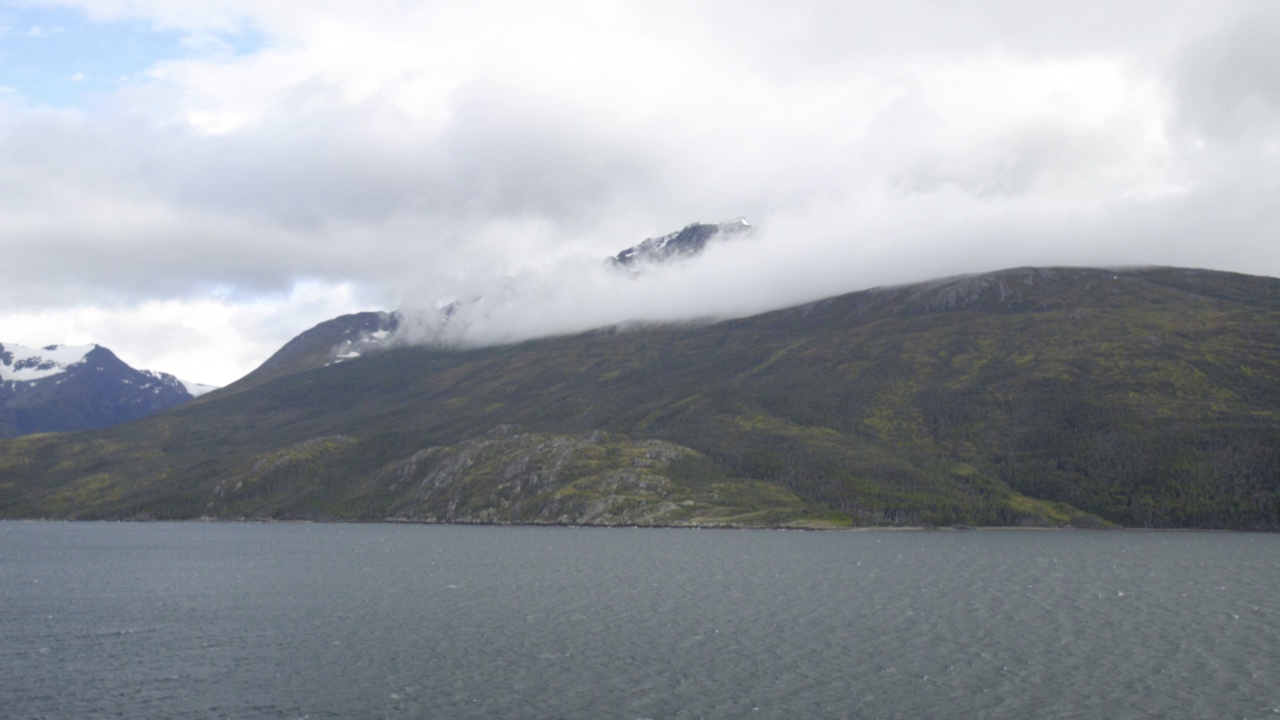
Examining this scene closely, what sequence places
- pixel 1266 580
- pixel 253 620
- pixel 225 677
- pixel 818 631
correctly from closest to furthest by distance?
pixel 225 677 → pixel 818 631 → pixel 253 620 → pixel 1266 580

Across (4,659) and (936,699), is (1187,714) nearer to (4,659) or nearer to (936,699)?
(936,699)

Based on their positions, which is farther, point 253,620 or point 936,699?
point 253,620

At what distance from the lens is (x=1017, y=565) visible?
189 metres

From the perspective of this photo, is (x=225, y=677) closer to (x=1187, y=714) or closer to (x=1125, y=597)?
(x=1187, y=714)

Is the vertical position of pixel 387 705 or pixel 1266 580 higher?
pixel 387 705

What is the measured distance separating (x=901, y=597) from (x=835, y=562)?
57.0 m

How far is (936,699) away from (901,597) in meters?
61.5

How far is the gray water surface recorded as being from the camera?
254 feet

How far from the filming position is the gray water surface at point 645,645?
77.4 metres

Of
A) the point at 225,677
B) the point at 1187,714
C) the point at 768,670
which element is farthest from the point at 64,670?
the point at 1187,714

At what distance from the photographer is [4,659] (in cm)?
9288

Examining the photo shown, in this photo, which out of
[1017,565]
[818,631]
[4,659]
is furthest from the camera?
[1017,565]

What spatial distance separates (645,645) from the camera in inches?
3959

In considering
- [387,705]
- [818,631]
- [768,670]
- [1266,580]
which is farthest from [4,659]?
[1266,580]
